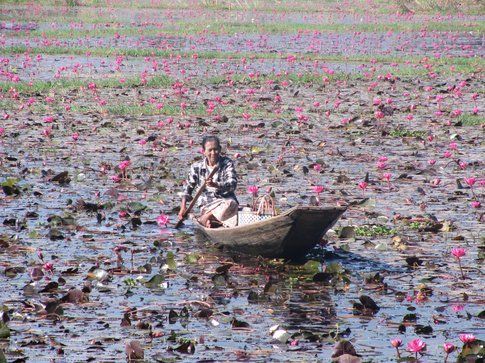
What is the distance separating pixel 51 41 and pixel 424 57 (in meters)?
11.7

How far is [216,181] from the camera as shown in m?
10.8

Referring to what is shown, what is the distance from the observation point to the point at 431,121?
18078 mm

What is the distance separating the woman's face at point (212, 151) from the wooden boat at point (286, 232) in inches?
41.0

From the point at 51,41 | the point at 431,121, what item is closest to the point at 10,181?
the point at 431,121

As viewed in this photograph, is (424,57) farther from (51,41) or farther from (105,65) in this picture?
(51,41)

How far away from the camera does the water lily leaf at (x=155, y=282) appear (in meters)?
8.73

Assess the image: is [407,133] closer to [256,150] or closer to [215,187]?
[256,150]

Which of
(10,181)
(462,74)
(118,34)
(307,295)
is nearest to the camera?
(307,295)

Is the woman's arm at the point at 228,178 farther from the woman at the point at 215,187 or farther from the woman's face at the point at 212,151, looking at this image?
the woman's face at the point at 212,151

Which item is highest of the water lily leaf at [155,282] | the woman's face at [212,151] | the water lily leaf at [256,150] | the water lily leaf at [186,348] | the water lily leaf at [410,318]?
the water lily leaf at [256,150]

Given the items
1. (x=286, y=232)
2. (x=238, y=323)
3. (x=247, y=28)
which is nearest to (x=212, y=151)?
(x=286, y=232)

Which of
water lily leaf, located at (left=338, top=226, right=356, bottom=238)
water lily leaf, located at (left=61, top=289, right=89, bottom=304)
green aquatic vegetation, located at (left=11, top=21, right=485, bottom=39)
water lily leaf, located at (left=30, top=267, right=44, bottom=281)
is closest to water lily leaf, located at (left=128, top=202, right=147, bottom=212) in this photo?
water lily leaf, located at (left=338, top=226, right=356, bottom=238)

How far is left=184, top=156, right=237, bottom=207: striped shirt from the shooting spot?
1067cm

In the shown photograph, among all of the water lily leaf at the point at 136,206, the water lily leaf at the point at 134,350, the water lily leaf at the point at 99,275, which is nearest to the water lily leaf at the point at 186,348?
the water lily leaf at the point at 134,350
